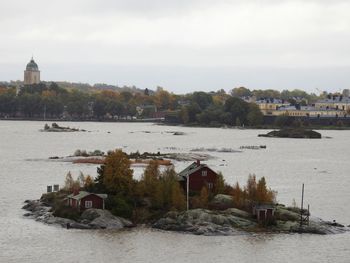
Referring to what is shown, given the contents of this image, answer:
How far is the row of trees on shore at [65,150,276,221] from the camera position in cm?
3919

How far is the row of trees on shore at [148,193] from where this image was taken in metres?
39.2

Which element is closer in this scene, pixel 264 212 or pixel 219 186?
pixel 264 212

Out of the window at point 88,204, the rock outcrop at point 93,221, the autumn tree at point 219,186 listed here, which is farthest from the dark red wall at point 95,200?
the autumn tree at point 219,186

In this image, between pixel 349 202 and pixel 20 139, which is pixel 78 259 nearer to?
pixel 349 202

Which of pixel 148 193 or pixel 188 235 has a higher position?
pixel 148 193

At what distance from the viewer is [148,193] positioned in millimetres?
40344

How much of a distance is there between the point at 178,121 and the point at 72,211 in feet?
451

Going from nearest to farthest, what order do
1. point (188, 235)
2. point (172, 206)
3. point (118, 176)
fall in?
point (188, 235) < point (172, 206) < point (118, 176)

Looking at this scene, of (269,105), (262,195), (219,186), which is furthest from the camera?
(269,105)

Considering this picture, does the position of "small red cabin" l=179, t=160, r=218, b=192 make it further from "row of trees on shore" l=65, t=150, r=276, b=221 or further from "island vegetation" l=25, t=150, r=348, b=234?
"row of trees on shore" l=65, t=150, r=276, b=221

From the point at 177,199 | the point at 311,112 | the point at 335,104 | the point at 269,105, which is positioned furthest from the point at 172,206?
the point at 269,105

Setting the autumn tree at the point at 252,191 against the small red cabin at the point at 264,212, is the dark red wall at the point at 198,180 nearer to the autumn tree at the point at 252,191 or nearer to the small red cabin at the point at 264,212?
the autumn tree at the point at 252,191

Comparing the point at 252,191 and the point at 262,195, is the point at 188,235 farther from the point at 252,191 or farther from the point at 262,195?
the point at 252,191

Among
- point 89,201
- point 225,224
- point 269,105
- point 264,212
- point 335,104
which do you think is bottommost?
point 225,224
